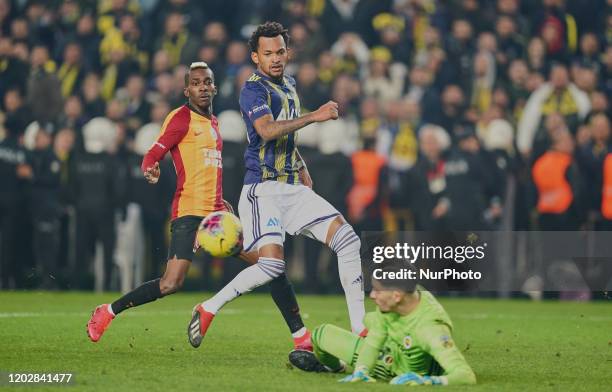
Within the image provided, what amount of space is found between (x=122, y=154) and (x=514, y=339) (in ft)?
25.9

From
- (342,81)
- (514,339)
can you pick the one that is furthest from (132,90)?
(514,339)

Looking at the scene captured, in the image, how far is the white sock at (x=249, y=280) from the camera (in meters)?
9.45

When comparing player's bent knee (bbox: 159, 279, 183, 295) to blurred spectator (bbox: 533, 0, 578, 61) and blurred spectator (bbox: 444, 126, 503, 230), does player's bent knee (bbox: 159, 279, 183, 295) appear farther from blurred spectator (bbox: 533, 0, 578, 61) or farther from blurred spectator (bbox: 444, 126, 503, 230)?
blurred spectator (bbox: 533, 0, 578, 61)

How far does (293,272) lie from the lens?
18812 millimetres

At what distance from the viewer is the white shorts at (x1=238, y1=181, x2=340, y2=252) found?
960 cm

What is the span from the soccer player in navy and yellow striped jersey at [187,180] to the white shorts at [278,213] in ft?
A: 1.94

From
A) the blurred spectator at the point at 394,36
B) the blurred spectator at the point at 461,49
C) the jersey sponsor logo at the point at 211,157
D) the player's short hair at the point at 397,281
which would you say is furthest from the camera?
the blurred spectator at the point at 394,36

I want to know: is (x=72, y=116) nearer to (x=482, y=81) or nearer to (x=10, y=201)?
(x=10, y=201)

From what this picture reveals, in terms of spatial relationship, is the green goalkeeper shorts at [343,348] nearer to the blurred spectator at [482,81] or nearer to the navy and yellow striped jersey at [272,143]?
the navy and yellow striped jersey at [272,143]

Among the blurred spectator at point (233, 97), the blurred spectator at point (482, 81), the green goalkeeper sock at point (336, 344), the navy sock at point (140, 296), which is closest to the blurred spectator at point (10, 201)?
the blurred spectator at point (233, 97)

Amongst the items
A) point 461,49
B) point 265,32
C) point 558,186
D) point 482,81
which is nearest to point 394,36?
point 461,49

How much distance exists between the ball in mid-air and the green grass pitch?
79 cm

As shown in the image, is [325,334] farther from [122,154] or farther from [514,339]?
[122,154]

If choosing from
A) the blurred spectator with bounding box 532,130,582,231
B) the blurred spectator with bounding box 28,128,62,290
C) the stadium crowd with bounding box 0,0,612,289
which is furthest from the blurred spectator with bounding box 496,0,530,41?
the blurred spectator with bounding box 28,128,62,290
